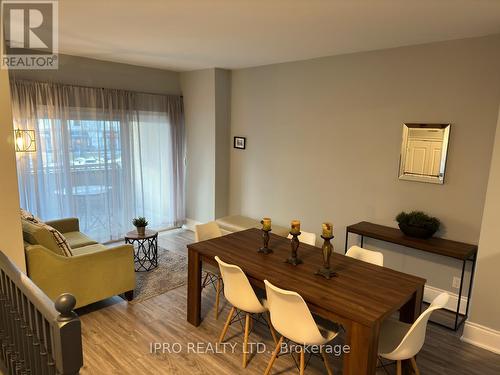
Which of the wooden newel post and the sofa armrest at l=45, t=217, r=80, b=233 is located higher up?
the wooden newel post

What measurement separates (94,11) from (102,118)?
246 centimetres

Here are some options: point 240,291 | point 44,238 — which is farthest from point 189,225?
point 240,291

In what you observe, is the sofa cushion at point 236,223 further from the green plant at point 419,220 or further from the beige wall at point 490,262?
the beige wall at point 490,262

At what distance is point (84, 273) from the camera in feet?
10.6

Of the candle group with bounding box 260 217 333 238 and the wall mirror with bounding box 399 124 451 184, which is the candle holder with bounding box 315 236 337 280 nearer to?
the candle group with bounding box 260 217 333 238

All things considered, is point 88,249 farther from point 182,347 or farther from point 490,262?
point 490,262

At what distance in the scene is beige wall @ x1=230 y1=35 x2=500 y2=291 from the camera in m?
3.38

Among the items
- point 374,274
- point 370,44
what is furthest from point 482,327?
point 370,44

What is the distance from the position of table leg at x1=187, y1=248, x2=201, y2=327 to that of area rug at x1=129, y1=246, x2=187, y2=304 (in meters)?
0.75

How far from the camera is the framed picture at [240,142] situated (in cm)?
551

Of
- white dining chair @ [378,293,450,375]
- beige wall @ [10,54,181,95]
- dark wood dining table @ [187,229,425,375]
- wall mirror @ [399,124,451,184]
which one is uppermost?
beige wall @ [10,54,181,95]

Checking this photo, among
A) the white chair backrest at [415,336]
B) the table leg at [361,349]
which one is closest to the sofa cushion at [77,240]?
the table leg at [361,349]

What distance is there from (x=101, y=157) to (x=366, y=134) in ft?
12.0

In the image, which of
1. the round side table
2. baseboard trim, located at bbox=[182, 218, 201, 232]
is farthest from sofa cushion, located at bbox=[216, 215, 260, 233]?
the round side table
